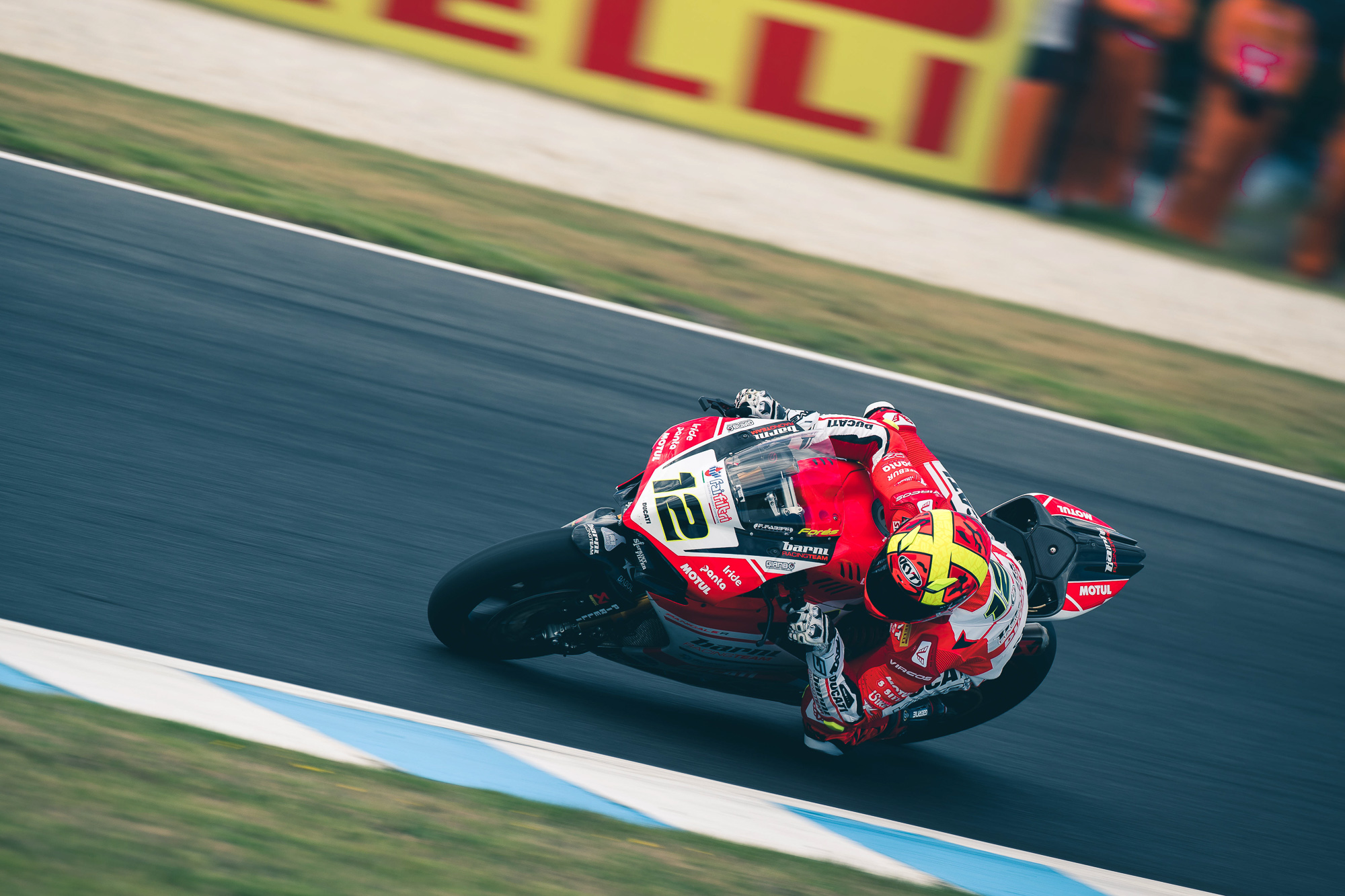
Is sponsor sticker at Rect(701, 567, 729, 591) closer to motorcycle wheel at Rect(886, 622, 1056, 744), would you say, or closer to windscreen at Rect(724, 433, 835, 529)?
windscreen at Rect(724, 433, 835, 529)

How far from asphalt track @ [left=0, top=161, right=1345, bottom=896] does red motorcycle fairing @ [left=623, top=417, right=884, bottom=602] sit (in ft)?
2.69

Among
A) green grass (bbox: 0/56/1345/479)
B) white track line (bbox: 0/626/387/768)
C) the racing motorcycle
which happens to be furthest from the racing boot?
green grass (bbox: 0/56/1345/479)

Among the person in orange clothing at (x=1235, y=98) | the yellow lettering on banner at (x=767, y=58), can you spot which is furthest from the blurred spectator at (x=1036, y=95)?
the person in orange clothing at (x=1235, y=98)

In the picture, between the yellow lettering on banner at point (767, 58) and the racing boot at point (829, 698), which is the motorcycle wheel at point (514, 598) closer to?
the racing boot at point (829, 698)

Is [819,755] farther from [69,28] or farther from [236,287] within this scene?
[69,28]

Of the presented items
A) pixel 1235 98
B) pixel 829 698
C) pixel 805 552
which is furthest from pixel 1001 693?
pixel 1235 98

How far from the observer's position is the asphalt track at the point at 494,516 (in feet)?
14.3

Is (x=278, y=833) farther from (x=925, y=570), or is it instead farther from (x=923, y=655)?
(x=923, y=655)

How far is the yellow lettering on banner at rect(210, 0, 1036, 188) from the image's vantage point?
43.5 ft

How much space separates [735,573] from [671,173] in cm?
872

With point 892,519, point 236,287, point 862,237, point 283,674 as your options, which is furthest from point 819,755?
point 862,237

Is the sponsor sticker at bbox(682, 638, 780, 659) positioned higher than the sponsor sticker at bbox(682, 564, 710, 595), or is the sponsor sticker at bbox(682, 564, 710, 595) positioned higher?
the sponsor sticker at bbox(682, 564, 710, 595)

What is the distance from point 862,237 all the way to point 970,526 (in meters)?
7.90

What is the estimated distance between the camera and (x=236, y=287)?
688cm
